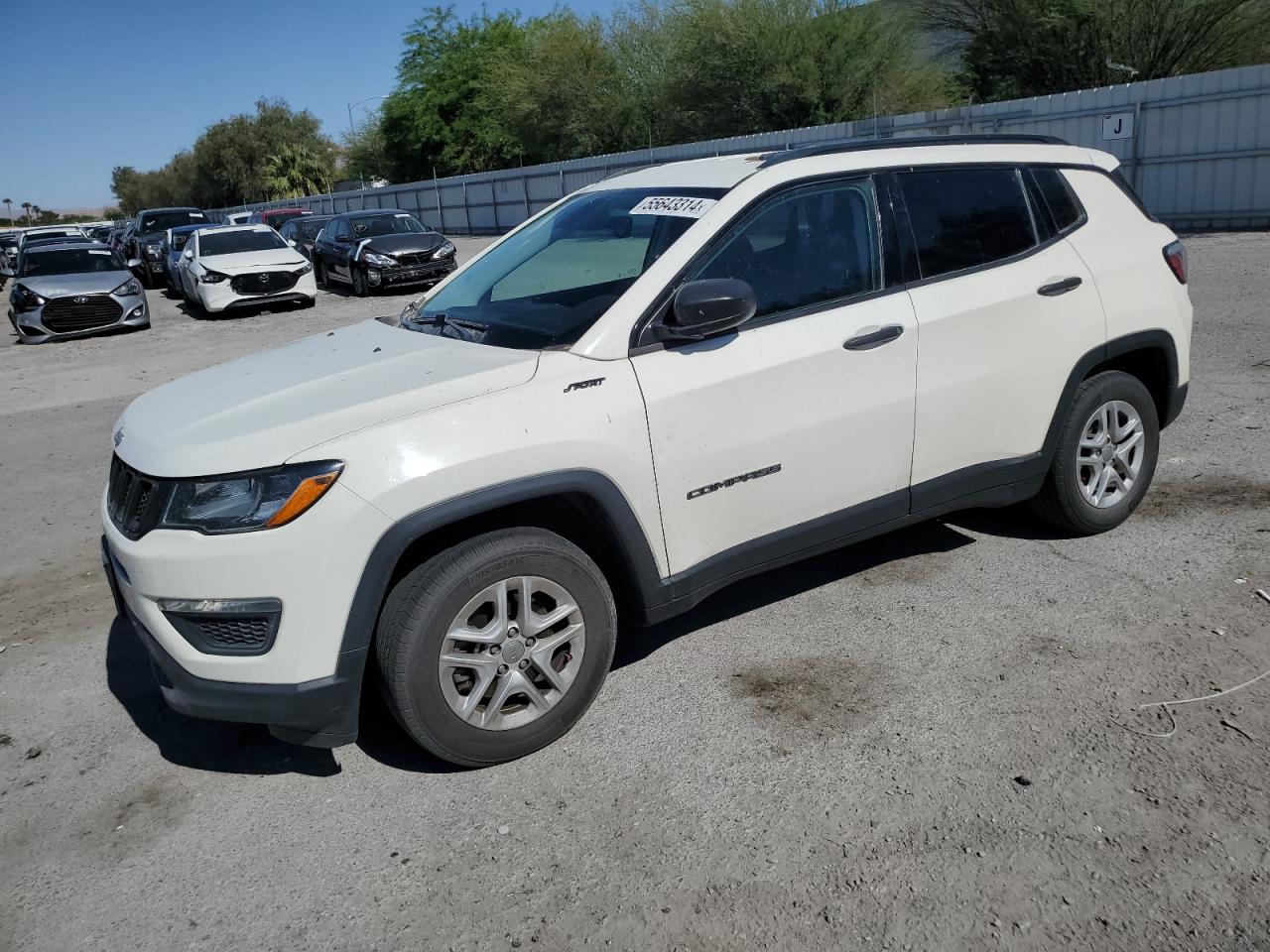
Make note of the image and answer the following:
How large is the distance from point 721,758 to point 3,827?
7.52ft

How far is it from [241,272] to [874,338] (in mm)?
16220

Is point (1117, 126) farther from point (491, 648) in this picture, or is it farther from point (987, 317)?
point (491, 648)

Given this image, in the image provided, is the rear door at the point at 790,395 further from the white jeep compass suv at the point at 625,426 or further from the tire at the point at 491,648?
the tire at the point at 491,648

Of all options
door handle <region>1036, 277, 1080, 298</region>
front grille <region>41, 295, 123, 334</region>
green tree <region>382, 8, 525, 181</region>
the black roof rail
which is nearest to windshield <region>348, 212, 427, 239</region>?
front grille <region>41, 295, 123, 334</region>

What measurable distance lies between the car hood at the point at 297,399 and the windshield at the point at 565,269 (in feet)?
0.68

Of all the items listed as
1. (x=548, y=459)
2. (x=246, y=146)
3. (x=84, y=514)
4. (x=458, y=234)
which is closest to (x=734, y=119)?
(x=458, y=234)

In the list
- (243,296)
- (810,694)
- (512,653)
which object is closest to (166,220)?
(243,296)

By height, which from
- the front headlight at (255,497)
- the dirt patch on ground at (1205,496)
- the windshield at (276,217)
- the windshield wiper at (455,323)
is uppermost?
the windshield at (276,217)

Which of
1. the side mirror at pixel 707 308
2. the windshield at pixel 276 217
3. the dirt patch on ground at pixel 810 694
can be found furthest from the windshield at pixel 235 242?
the dirt patch on ground at pixel 810 694

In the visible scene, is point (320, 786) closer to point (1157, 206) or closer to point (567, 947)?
point (567, 947)

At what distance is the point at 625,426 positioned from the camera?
345 centimetres

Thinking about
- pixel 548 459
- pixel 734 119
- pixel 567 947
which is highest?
pixel 734 119

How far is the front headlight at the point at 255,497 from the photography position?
3029mm

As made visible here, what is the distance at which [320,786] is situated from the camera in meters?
3.48
